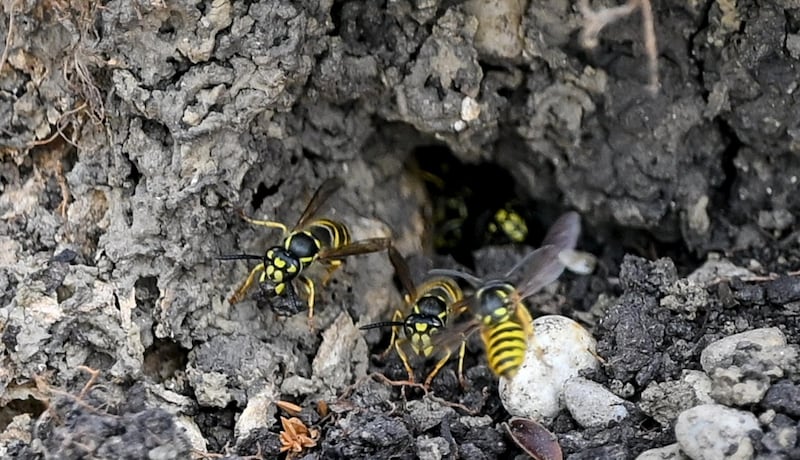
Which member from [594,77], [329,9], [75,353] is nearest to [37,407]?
[75,353]

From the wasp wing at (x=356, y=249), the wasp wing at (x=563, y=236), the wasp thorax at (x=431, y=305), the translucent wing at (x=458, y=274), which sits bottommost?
the wasp thorax at (x=431, y=305)

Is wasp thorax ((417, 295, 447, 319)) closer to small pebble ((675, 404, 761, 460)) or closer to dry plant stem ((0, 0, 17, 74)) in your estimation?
small pebble ((675, 404, 761, 460))

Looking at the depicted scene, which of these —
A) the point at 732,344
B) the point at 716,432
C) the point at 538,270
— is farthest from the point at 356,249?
the point at 716,432

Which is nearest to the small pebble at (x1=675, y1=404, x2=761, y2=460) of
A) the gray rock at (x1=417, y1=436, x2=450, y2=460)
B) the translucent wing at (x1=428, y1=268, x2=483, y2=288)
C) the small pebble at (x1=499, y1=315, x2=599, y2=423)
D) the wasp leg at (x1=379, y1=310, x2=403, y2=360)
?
the small pebble at (x1=499, y1=315, x2=599, y2=423)

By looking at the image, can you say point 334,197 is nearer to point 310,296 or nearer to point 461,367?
point 310,296

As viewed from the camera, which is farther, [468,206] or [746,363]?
[468,206]

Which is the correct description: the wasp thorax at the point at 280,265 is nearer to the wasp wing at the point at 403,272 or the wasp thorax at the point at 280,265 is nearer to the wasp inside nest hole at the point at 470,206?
the wasp wing at the point at 403,272

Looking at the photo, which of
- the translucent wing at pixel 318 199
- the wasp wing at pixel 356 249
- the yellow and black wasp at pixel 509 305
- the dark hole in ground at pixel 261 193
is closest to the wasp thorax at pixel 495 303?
the yellow and black wasp at pixel 509 305
